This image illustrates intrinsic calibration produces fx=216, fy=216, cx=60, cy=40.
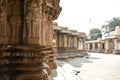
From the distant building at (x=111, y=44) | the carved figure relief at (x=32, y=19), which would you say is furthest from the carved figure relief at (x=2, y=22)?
the distant building at (x=111, y=44)

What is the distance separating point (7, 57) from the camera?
3320 mm

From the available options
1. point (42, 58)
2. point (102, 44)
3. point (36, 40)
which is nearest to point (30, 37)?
point (36, 40)

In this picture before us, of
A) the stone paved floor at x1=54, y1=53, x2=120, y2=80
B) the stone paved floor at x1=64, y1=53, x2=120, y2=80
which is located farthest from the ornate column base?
the stone paved floor at x1=64, y1=53, x2=120, y2=80

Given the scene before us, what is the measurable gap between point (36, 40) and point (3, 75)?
2.79 feet

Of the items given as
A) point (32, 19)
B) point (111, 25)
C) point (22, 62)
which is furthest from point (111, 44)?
point (22, 62)

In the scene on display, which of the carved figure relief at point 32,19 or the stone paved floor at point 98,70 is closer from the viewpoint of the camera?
the carved figure relief at point 32,19

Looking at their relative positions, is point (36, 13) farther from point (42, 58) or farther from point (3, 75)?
point (3, 75)

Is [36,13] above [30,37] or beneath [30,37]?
above

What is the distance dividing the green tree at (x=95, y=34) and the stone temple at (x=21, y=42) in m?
64.3

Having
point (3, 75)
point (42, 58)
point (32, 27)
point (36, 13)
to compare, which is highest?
point (36, 13)

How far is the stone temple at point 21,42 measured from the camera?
3.29m

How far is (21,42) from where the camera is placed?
365 centimetres

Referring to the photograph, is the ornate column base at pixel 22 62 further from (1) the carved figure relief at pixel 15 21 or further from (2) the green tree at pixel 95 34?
(2) the green tree at pixel 95 34

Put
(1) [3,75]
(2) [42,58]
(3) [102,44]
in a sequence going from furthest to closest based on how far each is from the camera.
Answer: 1. (3) [102,44]
2. (2) [42,58]
3. (1) [3,75]
